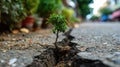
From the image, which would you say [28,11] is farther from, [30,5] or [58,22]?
[58,22]

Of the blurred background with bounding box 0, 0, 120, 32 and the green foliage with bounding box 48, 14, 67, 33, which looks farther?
the blurred background with bounding box 0, 0, 120, 32

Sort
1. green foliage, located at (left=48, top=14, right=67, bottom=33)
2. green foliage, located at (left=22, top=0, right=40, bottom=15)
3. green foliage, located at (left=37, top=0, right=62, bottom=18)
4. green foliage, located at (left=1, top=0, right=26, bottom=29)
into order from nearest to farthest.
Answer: green foliage, located at (left=48, top=14, right=67, bottom=33) < green foliage, located at (left=1, top=0, right=26, bottom=29) < green foliage, located at (left=22, top=0, right=40, bottom=15) < green foliage, located at (left=37, top=0, right=62, bottom=18)

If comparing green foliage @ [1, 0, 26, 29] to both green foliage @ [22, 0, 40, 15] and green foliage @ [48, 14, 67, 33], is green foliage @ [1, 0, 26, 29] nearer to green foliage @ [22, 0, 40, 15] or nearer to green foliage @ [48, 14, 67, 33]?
Result: green foliage @ [22, 0, 40, 15]

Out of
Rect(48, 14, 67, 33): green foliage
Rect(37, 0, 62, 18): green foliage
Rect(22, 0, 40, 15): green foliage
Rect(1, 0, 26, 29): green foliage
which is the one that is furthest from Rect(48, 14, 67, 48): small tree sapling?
Rect(37, 0, 62, 18): green foliage

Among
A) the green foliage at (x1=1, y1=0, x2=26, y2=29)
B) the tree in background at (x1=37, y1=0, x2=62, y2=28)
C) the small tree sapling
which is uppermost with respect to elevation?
the tree in background at (x1=37, y1=0, x2=62, y2=28)

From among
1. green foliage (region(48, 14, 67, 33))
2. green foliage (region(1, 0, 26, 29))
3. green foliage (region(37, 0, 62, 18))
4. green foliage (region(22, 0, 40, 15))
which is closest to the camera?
green foliage (region(48, 14, 67, 33))

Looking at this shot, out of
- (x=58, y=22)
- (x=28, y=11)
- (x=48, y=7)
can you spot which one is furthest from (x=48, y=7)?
(x=58, y=22)
